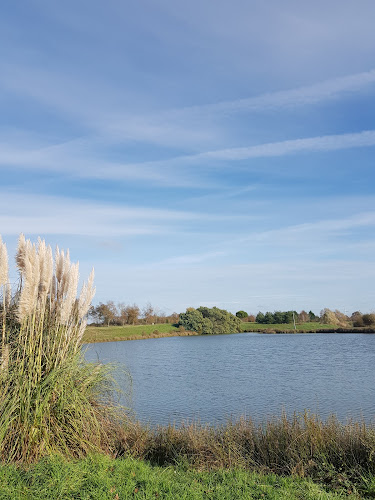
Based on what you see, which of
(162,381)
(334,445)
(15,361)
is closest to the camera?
(15,361)

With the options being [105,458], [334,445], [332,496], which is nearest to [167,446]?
[105,458]

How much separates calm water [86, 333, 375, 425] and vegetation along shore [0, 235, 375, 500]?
114 centimetres

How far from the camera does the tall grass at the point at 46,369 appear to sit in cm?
489

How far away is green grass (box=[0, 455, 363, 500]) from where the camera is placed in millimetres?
3967

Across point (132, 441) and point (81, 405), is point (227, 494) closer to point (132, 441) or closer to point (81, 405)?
point (81, 405)

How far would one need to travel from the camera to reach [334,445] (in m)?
5.75

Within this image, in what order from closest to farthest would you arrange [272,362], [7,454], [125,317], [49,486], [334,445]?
[49,486]
[7,454]
[334,445]
[272,362]
[125,317]

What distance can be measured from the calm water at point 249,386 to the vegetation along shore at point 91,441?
1.14m

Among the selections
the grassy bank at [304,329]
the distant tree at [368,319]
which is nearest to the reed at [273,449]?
the grassy bank at [304,329]

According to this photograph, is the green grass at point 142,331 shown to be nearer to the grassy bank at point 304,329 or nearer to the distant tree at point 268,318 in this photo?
the grassy bank at point 304,329

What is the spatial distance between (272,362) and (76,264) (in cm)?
1950

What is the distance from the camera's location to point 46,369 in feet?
18.0

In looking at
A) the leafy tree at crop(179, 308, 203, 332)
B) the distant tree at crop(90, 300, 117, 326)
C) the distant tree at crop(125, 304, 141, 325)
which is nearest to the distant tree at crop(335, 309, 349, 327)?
the leafy tree at crop(179, 308, 203, 332)

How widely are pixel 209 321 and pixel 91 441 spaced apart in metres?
53.6
